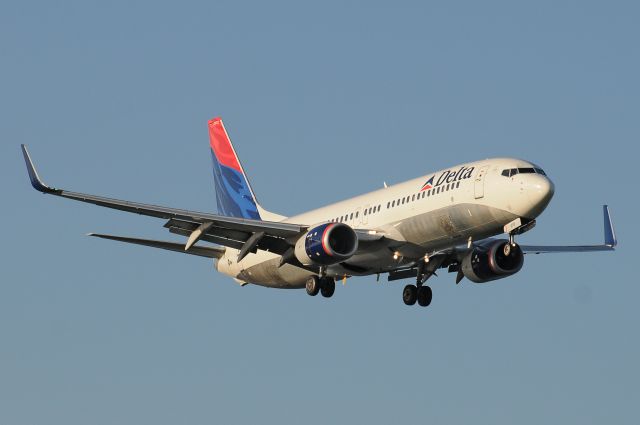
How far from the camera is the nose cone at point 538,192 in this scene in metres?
55.8

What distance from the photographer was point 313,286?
6347 centimetres

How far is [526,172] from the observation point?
56531 millimetres

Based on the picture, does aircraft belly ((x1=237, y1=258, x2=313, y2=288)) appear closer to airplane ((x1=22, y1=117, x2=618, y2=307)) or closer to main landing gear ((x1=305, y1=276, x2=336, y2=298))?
airplane ((x1=22, y1=117, x2=618, y2=307))

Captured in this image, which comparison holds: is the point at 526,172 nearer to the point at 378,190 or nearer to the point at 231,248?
the point at 378,190

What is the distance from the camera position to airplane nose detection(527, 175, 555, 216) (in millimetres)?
55750

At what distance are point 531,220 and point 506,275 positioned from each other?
5514 millimetres

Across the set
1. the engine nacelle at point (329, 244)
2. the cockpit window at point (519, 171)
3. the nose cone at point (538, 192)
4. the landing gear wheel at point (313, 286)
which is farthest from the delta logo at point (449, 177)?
the landing gear wheel at point (313, 286)

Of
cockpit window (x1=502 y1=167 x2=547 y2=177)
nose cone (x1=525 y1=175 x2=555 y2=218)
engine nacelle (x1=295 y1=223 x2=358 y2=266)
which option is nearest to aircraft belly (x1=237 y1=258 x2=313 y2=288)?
engine nacelle (x1=295 y1=223 x2=358 y2=266)

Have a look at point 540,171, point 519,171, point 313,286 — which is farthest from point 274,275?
point 540,171

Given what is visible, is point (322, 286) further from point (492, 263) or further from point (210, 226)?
point (492, 263)

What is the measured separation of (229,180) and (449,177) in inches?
850

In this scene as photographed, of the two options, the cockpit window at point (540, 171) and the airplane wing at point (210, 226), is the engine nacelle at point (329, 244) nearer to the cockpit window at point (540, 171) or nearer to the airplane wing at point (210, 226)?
the airplane wing at point (210, 226)

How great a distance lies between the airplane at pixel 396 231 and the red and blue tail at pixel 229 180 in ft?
21.5

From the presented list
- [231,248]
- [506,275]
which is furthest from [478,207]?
[231,248]
